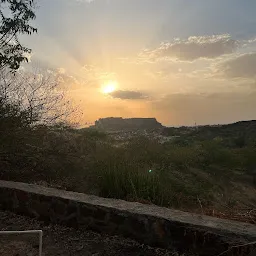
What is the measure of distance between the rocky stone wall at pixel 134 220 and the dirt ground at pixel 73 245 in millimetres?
85

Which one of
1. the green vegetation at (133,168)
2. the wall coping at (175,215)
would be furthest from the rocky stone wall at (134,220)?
the green vegetation at (133,168)

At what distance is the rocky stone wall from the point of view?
10.6 feet

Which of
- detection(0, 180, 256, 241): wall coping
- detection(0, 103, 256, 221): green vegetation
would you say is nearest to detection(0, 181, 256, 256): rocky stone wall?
detection(0, 180, 256, 241): wall coping

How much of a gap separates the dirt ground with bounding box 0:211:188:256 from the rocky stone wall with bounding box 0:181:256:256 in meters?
0.08

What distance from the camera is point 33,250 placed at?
3.54 meters

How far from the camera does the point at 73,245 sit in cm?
374

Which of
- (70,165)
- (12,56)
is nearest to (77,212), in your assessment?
(70,165)

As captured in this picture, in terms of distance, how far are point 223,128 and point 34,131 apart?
17.8m

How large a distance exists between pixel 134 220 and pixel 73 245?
2.39 feet

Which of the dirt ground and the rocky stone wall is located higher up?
the rocky stone wall

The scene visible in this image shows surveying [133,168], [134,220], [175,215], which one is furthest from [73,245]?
[133,168]

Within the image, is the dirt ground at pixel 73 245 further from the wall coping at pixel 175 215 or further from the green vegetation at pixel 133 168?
the green vegetation at pixel 133 168

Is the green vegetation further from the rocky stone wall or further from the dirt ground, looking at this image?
the dirt ground

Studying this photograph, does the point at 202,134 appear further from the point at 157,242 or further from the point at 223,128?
the point at 157,242
